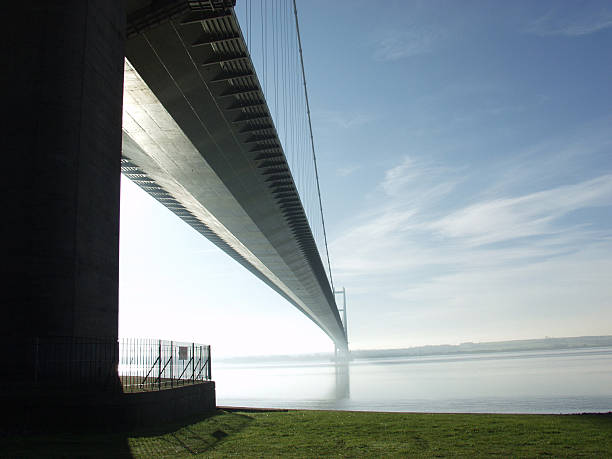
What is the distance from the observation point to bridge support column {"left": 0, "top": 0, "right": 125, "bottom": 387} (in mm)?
11000

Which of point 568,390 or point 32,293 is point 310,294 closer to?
point 568,390

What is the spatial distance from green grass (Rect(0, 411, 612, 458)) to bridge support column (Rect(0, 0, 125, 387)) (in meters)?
2.51

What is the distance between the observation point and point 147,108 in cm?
2295

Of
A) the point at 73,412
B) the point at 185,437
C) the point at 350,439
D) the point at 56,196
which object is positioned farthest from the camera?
the point at 56,196

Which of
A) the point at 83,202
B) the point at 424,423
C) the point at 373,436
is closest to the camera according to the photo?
the point at 373,436

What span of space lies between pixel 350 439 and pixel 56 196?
26.4 ft

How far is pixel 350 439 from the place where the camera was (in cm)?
1052

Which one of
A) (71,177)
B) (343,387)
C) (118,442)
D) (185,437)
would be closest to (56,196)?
(71,177)

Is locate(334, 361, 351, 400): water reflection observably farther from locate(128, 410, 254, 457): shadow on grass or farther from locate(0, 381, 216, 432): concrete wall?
locate(0, 381, 216, 432): concrete wall

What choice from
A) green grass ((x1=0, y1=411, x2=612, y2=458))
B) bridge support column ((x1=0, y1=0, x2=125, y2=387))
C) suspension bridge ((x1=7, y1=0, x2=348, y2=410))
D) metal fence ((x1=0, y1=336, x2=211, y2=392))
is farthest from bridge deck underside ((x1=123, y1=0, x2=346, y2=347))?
green grass ((x1=0, y1=411, x2=612, y2=458))

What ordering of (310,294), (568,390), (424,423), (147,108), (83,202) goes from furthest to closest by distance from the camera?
(310,294) < (568,390) < (147,108) < (424,423) < (83,202)

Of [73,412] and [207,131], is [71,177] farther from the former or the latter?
[207,131]

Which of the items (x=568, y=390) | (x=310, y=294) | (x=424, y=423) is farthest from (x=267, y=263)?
(x=424, y=423)

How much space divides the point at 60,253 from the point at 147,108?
43.3 feet
